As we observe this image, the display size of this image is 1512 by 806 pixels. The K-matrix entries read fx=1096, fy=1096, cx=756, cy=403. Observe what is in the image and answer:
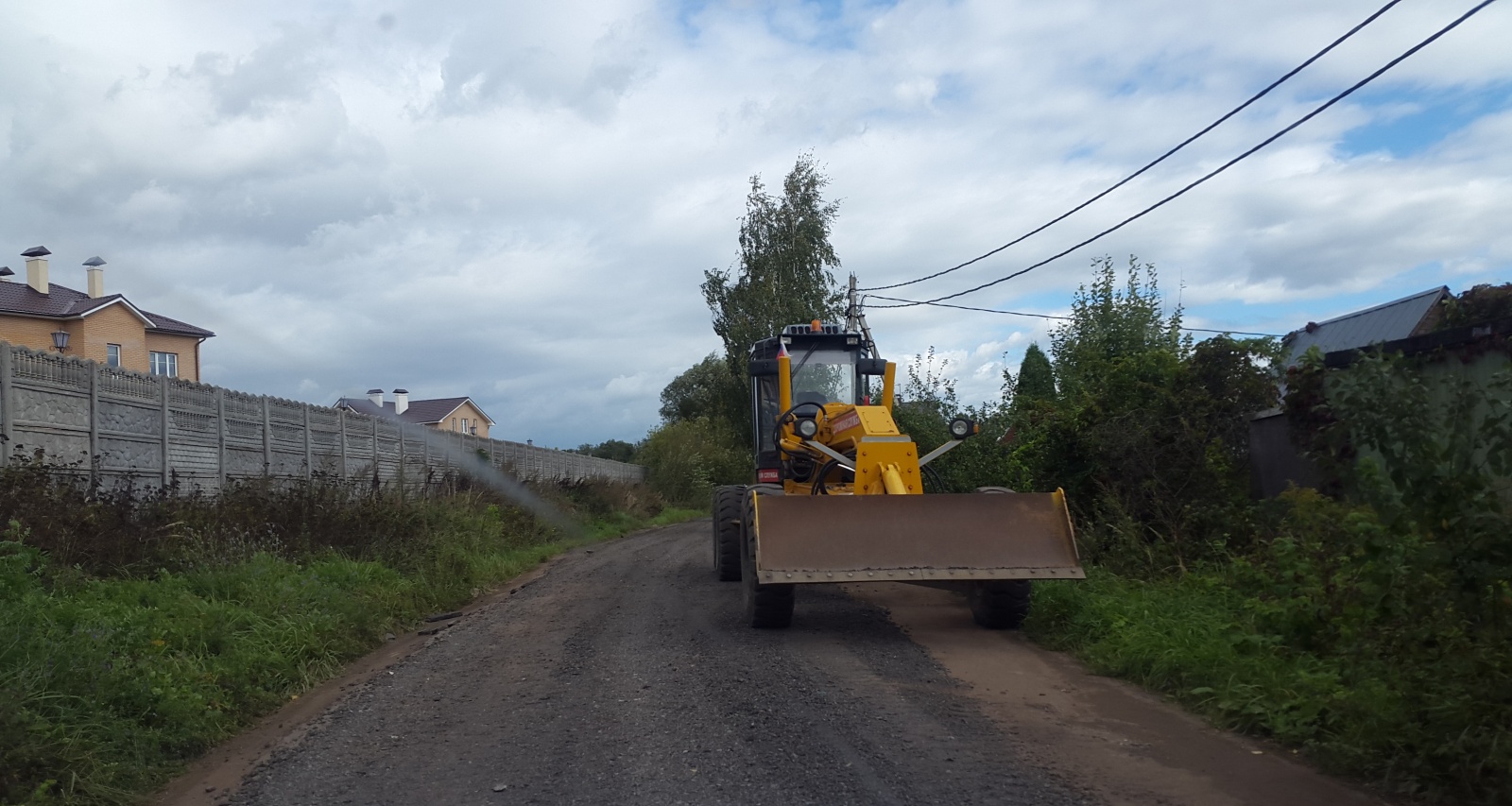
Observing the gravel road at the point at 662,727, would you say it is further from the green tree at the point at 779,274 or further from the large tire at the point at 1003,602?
the green tree at the point at 779,274

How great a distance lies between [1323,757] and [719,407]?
36255mm

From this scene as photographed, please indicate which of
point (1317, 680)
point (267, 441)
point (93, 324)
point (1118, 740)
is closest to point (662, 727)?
point (1118, 740)

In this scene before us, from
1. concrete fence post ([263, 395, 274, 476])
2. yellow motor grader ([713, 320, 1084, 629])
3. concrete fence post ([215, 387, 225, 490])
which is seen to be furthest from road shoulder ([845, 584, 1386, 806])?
concrete fence post ([263, 395, 274, 476])

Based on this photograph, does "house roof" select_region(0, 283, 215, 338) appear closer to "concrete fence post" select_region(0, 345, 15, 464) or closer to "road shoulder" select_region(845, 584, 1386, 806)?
"concrete fence post" select_region(0, 345, 15, 464)

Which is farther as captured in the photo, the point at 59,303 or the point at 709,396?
the point at 709,396

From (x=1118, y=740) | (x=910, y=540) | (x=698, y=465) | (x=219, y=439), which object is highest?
(x=219, y=439)

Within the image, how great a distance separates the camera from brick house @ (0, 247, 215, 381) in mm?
31344

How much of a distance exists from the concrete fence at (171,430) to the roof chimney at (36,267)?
21.9m

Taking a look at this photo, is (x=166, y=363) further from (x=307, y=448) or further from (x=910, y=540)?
(x=910, y=540)

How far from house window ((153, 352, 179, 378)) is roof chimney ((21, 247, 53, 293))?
12.6 ft

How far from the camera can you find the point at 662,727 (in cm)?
605

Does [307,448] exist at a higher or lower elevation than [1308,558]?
higher

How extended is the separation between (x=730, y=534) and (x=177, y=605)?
5583mm

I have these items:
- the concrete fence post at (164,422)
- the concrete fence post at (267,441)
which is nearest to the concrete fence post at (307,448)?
the concrete fence post at (267,441)
